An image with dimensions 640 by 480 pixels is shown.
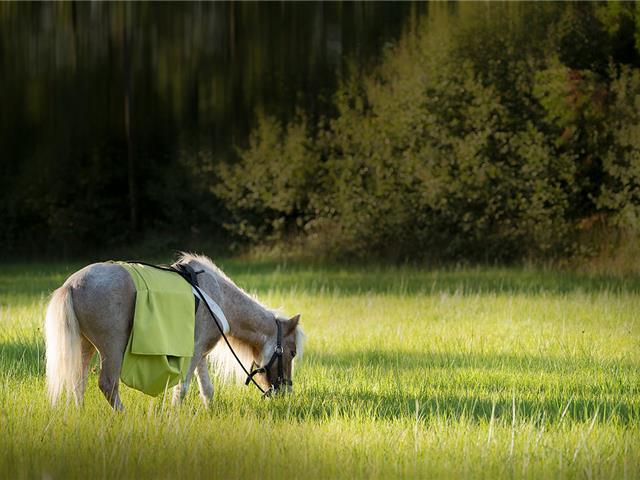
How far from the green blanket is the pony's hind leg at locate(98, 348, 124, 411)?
2.2 inches

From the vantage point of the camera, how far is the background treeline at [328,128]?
21766 millimetres

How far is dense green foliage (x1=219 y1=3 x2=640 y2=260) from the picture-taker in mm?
21469

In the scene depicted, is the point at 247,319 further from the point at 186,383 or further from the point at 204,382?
the point at 186,383

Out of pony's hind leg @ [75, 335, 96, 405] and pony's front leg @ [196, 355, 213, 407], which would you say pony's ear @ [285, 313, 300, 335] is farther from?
pony's hind leg @ [75, 335, 96, 405]

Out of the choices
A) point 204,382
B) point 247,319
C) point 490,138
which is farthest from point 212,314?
point 490,138

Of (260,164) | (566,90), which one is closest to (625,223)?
(566,90)

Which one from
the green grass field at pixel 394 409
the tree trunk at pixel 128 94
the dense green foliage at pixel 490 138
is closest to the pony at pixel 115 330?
the green grass field at pixel 394 409

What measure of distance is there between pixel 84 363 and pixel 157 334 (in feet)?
2.22

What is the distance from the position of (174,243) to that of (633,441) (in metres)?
22.0

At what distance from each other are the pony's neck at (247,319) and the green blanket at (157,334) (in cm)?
58

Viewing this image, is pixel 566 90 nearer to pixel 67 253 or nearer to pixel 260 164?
pixel 260 164

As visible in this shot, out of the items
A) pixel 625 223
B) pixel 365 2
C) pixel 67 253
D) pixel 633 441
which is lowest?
pixel 67 253

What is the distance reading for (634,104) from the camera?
20.8m

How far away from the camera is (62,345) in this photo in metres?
5.94
